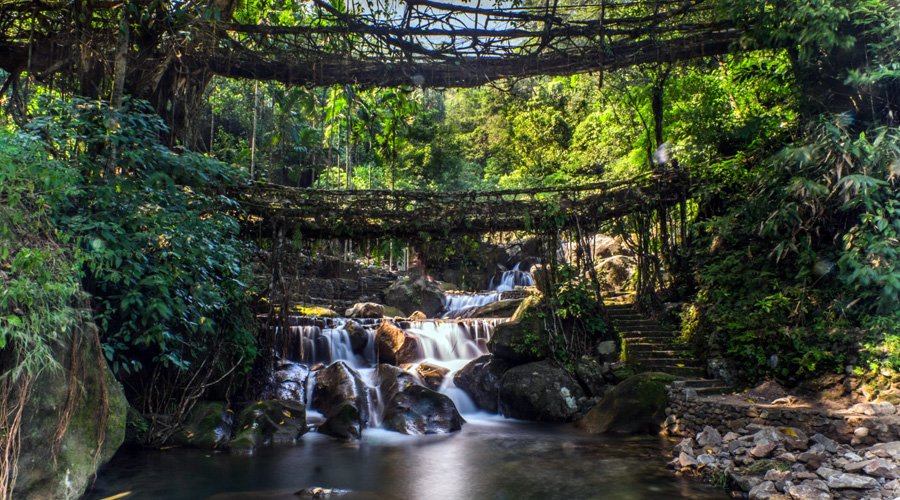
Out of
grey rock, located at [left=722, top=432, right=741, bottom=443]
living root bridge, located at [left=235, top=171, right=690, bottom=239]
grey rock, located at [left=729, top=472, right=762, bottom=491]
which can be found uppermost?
living root bridge, located at [left=235, top=171, right=690, bottom=239]

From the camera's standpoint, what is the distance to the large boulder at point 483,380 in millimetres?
11617

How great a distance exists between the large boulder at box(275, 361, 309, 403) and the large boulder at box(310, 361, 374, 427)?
0.26m

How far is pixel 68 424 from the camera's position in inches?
190

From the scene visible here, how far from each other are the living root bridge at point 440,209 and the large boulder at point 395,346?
2769 millimetres

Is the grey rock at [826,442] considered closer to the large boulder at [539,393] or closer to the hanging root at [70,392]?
the large boulder at [539,393]

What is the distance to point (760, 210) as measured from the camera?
9.21 metres

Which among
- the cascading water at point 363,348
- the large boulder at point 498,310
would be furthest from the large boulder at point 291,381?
the large boulder at point 498,310

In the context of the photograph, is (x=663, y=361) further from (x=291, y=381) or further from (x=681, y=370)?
(x=291, y=381)

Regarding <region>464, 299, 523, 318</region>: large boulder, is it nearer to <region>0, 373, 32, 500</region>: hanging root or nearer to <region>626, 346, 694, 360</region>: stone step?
<region>626, 346, 694, 360</region>: stone step

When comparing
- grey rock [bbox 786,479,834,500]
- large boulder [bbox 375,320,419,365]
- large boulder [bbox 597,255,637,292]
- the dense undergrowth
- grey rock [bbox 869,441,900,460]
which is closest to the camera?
the dense undergrowth

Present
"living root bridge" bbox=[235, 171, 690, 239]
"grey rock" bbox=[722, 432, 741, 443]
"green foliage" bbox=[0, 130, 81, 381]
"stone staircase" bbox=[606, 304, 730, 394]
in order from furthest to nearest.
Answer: "living root bridge" bbox=[235, 171, 690, 239] < "stone staircase" bbox=[606, 304, 730, 394] < "grey rock" bbox=[722, 432, 741, 443] < "green foliage" bbox=[0, 130, 81, 381]

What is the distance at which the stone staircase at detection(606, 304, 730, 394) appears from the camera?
9568mm

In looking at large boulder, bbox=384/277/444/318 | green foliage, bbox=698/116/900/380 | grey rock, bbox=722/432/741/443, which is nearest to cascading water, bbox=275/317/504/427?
large boulder, bbox=384/277/444/318

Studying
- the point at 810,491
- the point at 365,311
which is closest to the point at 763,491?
the point at 810,491
